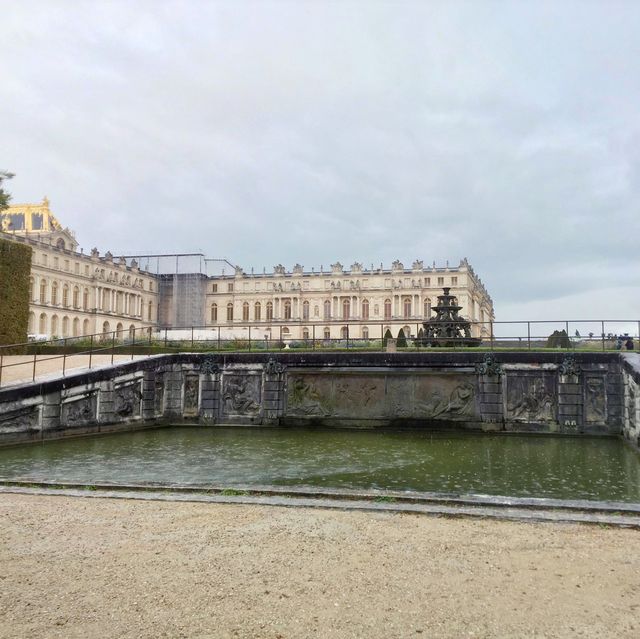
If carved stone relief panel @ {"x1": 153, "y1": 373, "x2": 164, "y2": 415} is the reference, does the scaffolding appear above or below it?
above

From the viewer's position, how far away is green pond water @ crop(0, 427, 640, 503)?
8.77 meters

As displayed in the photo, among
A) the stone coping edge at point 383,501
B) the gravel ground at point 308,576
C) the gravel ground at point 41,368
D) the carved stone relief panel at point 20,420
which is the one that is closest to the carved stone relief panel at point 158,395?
the gravel ground at point 41,368

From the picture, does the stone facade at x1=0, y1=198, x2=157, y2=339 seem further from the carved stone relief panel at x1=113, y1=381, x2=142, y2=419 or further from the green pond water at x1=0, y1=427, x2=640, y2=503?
the green pond water at x1=0, y1=427, x2=640, y2=503

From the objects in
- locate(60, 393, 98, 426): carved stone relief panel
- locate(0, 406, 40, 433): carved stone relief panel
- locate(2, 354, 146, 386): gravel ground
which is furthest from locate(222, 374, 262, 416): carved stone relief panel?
locate(0, 406, 40, 433): carved stone relief panel

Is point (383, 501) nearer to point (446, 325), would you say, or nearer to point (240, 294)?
point (446, 325)

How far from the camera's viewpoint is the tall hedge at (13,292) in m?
22.3

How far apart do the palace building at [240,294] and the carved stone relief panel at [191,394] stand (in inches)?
2348

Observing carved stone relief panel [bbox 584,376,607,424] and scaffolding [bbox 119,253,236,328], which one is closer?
carved stone relief panel [bbox 584,376,607,424]

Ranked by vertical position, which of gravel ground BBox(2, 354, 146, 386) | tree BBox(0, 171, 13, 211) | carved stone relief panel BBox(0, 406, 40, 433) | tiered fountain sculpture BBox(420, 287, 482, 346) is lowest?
carved stone relief panel BBox(0, 406, 40, 433)

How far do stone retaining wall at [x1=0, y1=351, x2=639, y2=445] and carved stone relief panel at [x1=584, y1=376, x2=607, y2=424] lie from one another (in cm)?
3

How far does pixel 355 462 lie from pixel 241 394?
782cm

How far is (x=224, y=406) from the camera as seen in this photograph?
18078mm

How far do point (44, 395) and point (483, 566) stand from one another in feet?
41.0

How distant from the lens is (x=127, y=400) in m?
16.6
